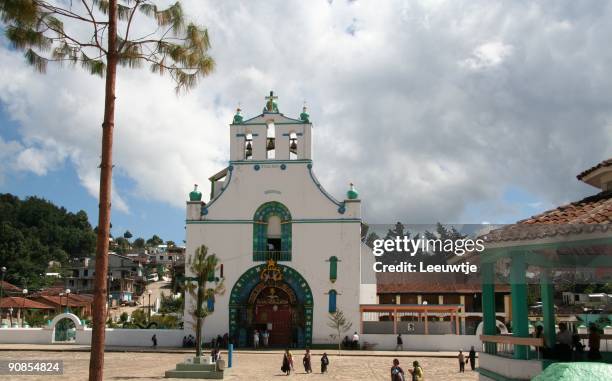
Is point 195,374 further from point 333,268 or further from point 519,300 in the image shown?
point 333,268

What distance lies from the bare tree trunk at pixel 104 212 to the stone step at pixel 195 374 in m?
11.1

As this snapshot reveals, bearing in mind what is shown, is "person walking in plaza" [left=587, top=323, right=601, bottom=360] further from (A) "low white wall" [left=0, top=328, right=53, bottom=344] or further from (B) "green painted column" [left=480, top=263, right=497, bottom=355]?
(A) "low white wall" [left=0, top=328, right=53, bottom=344]

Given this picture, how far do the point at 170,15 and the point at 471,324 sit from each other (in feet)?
109

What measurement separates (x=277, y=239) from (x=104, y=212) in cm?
2664

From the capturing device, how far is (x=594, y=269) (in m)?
10.8

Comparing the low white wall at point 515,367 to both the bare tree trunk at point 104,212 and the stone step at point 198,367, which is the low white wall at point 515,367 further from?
the stone step at point 198,367

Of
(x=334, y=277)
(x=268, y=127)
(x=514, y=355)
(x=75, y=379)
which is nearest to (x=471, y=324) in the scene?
(x=334, y=277)

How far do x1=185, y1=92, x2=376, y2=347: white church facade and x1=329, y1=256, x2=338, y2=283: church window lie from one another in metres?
0.05

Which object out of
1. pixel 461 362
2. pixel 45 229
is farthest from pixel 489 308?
pixel 45 229

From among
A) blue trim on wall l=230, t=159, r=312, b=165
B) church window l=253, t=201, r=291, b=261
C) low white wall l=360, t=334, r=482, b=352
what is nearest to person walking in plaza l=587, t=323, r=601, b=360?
low white wall l=360, t=334, r=482, b=352

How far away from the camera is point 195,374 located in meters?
22.5

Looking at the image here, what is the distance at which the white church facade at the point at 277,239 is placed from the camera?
36688mm

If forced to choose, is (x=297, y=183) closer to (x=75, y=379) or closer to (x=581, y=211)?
(x=75, y=379)

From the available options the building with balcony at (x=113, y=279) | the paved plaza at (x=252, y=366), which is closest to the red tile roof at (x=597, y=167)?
the paved plaza at (x=252, y=366)
